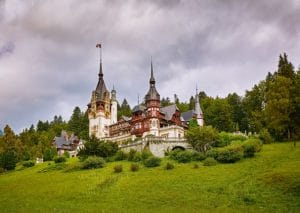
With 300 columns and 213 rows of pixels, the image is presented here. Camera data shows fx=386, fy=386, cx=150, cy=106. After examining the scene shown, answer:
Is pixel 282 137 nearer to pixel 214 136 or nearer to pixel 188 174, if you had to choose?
pixel 214 136

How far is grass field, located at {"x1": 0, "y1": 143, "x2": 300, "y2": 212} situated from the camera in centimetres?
3130

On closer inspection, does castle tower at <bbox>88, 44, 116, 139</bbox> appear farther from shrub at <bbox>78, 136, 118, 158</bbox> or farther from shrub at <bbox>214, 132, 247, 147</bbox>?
shrub at <bbox>214, 132, 247, 147</bbox>

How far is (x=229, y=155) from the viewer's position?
50.8 metres

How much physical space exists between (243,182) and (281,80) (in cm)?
2460

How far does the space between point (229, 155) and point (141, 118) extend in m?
34.4

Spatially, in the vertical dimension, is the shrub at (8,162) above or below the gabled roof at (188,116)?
below

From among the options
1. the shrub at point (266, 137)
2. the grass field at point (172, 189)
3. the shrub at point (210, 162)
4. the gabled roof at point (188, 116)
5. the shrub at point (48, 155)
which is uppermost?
the gabled roof at point (188, 116)

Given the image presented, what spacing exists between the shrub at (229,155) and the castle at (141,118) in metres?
19.1

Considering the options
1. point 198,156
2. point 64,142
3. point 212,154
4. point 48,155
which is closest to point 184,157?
point 198,156

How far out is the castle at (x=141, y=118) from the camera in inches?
3125

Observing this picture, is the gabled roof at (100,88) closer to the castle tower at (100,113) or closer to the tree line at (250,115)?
the castle tower at (100,113)

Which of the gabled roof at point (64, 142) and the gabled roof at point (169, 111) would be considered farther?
the gabled roof at point (64, 142)

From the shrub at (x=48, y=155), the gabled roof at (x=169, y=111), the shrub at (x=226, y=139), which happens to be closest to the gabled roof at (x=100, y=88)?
the gabled roof at (x=169, y=111)

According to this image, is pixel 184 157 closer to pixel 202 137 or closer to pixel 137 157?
pixel 137 157
